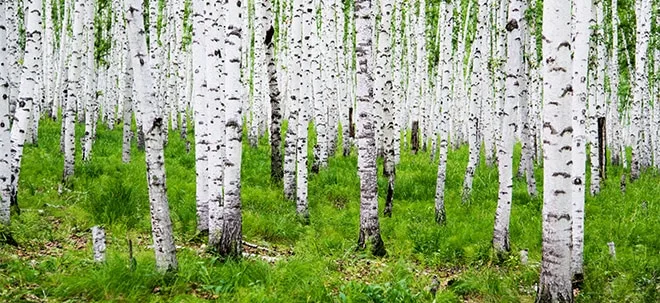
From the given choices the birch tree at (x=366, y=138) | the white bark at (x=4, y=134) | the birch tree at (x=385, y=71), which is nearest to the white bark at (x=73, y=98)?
the white bark at (x=4, y=134)

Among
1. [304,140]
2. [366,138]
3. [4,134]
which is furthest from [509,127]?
[4,134]

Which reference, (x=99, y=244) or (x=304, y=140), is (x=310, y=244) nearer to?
(x=304, y=140)

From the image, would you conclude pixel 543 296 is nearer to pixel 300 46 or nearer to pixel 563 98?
pixel 563 98

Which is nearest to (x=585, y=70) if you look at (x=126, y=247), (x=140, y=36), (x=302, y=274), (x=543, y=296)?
(x=543, y=296)

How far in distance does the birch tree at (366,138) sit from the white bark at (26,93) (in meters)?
5.16

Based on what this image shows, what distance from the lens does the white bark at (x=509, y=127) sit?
7.49m

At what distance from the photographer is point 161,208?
5.29m

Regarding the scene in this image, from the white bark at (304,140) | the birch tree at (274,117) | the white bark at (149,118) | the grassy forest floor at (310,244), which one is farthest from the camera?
the birch tree at (274,117)

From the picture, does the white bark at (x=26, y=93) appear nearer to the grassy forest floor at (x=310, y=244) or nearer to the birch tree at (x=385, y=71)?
the grassy forest floor at (x=310, y=244)

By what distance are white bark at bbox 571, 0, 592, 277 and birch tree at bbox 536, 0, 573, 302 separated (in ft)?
4.41

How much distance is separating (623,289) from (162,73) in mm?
13911

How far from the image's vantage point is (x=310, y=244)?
781 centimetres

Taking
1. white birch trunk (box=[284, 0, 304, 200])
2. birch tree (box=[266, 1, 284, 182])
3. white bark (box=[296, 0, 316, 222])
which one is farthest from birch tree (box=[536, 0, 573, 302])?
birch tree (box=[266, 1, 284, 182])

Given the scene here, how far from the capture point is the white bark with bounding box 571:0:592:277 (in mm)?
6727
